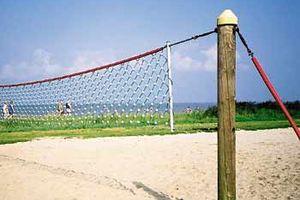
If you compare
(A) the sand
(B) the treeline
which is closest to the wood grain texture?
(A) the sand

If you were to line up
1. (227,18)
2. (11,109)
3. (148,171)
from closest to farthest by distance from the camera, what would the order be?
(227,18), (148,171), (11,109)

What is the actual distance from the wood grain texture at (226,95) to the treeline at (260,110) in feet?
53.3

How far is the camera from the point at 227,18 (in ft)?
11.8

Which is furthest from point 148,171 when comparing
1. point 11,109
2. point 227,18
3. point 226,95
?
point 11,109

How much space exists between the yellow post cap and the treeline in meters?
16.3

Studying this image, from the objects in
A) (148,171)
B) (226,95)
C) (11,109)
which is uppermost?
(11,109)

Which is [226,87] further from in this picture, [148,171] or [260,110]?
[260,110]

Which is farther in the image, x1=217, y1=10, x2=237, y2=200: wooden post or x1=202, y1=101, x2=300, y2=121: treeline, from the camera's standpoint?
x1=202, y1=101, x2=300, y2=121: treeline

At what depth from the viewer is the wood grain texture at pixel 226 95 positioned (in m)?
3.62

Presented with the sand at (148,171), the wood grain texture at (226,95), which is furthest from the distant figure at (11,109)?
the wood grain texture at (226,95)

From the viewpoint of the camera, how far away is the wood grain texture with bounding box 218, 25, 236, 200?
362cm

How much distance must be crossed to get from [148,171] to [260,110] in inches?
629

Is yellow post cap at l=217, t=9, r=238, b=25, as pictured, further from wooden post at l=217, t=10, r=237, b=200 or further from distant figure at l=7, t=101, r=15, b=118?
distant figure at l=7, t=101, r=15, b=118

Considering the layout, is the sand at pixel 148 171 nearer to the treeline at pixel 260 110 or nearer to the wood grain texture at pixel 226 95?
the wood grain texture at pixel 226 95
